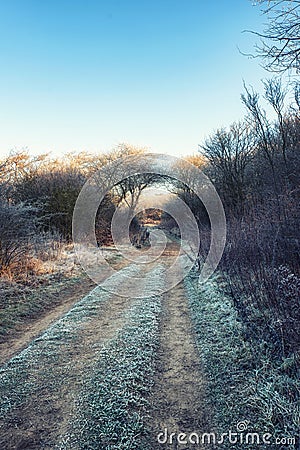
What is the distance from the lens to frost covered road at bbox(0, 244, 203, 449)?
255cm

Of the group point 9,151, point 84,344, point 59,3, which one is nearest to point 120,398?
point 84,344

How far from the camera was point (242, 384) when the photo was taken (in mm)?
3213

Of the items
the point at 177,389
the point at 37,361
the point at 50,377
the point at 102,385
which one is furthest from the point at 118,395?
the point at 37,361

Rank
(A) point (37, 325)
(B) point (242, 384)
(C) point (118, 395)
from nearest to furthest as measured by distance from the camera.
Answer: (C) point (118, 395) → (B) point (242, 384) → (A) point (37, 325)

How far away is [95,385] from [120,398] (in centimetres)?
43

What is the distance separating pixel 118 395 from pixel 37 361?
151cm

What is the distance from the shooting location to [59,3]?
8.44 metres

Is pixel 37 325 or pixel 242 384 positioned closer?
pixel 242 384

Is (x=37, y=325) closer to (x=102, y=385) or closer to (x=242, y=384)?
(x=102, y=385)

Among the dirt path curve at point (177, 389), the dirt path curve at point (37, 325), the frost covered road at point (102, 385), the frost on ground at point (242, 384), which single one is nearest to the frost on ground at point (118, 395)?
the frost covered road at point (102, 385)

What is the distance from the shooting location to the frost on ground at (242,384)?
2533 mm

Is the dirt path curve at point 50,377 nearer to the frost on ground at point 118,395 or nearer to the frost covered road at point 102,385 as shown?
the frost covered road at point 102,385

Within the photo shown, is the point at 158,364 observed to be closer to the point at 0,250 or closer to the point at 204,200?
the point at 0,250

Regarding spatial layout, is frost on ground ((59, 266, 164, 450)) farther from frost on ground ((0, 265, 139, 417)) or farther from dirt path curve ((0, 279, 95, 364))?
dirt path curve ((0, 279, 95, 364))
